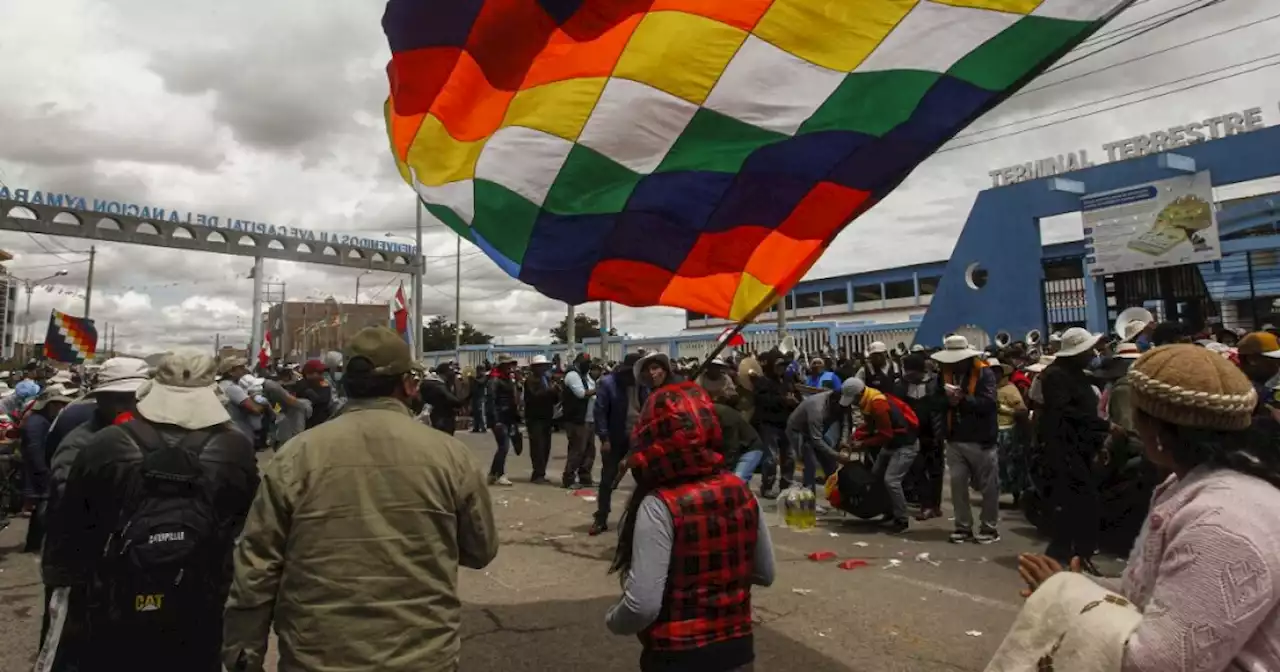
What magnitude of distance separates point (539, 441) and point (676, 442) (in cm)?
870

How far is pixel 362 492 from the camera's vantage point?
2.35 meters

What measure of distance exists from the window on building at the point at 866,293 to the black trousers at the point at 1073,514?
51.8m

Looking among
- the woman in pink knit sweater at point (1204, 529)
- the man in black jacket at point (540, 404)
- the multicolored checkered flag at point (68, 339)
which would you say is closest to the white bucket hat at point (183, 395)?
the woman in pink knit sweater at point (1204, 529)

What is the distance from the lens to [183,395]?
302cm

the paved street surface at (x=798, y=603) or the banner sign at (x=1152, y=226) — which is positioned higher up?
the banner sign at (x=1152, y=226)

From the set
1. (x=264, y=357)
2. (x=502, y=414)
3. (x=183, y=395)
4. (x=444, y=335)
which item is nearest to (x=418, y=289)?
(x=264, y=357)

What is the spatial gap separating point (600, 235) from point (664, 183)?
0.50m

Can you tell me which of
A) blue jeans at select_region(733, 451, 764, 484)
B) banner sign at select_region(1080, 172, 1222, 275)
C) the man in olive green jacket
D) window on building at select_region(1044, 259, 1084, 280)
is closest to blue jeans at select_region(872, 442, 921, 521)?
blue jeans at select_region(733, 451, 764, 484)

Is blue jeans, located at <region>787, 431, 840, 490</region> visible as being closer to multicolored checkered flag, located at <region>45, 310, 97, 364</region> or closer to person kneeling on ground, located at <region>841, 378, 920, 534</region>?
→ person kneeling on ground, located at <region>841, 378, 920, 534</region>

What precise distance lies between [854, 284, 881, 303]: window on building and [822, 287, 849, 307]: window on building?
0.80 meters

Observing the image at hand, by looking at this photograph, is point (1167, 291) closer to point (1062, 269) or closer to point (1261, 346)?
point (1062, 269)

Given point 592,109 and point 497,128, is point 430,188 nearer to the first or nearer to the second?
point 497,128

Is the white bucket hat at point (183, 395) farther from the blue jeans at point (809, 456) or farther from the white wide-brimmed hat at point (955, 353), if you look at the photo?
the blue jeans at point (809, 456)

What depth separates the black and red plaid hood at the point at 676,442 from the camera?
2580 millimetres
